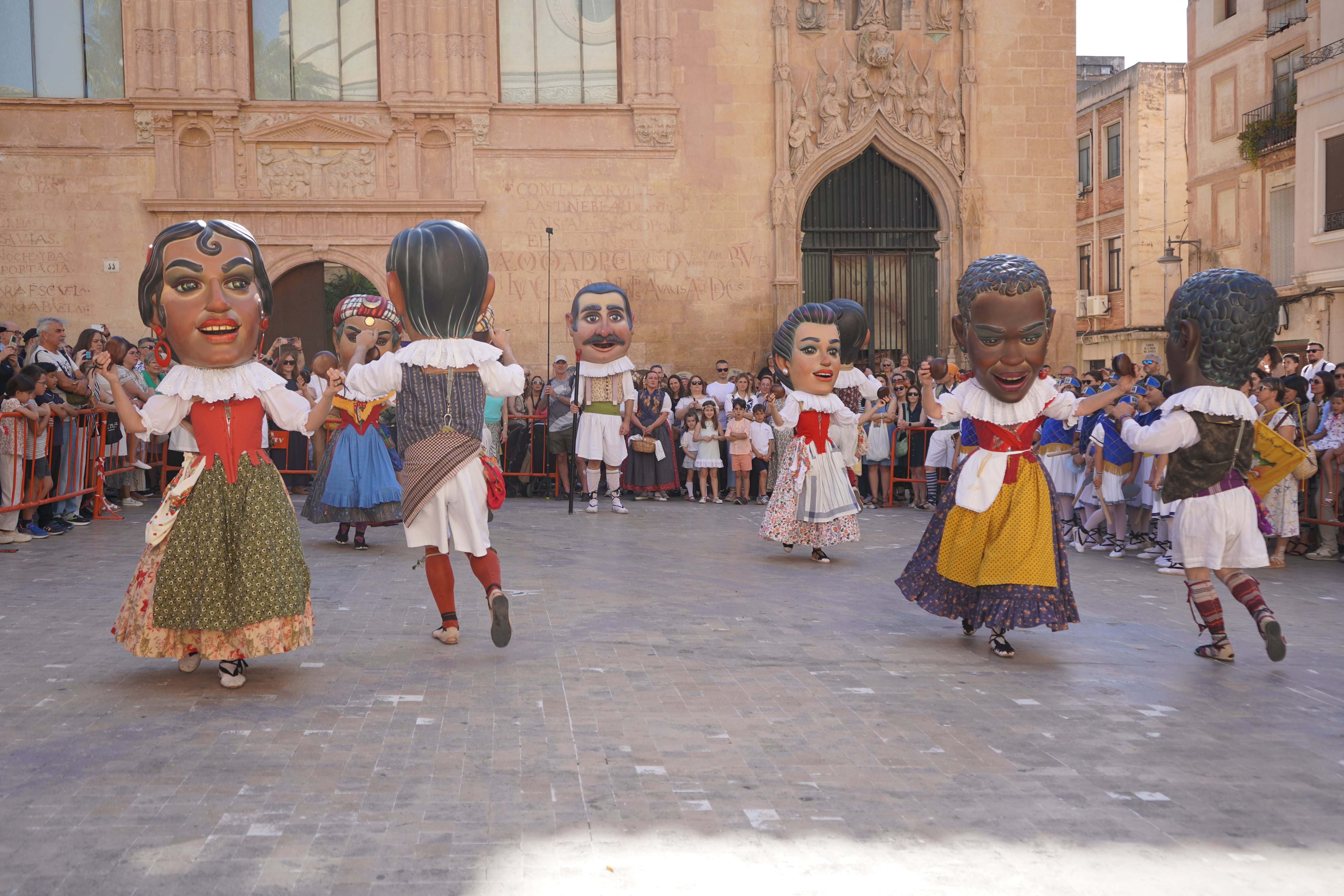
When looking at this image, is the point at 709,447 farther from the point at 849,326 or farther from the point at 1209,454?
the point at 1209,454

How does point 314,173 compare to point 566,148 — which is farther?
point 566,148

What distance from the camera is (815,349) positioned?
969 cm

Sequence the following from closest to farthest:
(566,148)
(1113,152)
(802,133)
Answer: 1. (566,148)
2. (802,133)
3. (1113,152)

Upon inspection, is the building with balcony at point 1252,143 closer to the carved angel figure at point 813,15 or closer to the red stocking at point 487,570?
the carved angel figure at point 813,15

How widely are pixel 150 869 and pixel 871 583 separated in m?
6.14

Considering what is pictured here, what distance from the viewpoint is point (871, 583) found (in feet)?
29.1

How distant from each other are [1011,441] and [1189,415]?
36.9 inches

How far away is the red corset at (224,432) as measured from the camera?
566cm

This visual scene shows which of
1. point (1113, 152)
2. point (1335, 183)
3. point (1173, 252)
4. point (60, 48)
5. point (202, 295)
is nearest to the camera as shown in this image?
point (202, 295)

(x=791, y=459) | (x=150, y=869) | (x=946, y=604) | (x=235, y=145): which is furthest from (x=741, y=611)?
(x=235, y=145)

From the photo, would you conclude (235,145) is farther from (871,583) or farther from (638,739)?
(638,739)

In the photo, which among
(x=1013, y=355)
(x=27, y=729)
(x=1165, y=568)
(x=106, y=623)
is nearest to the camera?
(x=27, y=729)

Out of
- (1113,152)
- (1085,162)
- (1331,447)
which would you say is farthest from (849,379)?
(1085,162)

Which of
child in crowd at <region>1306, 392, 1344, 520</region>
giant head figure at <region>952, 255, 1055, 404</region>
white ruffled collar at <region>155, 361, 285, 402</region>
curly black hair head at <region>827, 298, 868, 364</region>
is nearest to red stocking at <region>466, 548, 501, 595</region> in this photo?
white ruffled collar at <region>155, 361, 285, 402</region>
